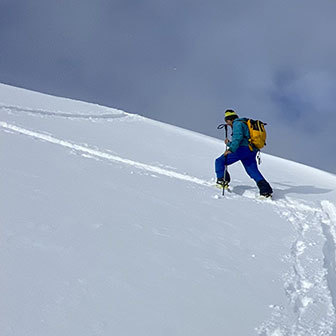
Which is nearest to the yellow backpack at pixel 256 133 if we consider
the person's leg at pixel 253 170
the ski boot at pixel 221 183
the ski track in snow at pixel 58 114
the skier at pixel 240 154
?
the skier at pixel 240 154

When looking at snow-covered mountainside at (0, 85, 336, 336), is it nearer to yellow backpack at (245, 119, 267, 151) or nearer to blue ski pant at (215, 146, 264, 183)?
blue ski pant at (215, 146, 264, 183)

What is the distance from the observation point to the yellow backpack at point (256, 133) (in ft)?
23.4

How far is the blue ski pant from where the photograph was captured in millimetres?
7242

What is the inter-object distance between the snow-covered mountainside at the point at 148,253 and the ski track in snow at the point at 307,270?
0.04 ft

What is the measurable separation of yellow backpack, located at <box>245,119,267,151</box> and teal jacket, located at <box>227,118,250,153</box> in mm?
65

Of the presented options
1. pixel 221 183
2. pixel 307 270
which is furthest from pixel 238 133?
pixel 307 270

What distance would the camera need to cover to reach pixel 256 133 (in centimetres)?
713

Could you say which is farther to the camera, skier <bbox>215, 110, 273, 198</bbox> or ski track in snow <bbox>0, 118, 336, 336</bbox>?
skier <bbox>215, 110, 273, 198</bbox>

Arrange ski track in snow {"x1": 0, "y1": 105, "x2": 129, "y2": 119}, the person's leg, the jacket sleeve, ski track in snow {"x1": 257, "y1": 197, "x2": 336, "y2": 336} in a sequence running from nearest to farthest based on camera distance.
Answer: ski track in snow {"x1": 257, "y1": 197, "x2": 336, "y2": 336}, the jacket sleeve, the person's leg, ski track in snow {"x1": 0, "y1": 105, "x2": 129, "y2": 119}

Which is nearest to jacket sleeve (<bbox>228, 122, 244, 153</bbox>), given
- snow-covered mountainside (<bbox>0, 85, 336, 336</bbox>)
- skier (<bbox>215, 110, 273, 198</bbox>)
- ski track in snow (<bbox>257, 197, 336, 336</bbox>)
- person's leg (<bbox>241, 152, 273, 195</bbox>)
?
skier (<bbox>215, 110, 273, 198</bbox>)

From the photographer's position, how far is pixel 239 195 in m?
7.05

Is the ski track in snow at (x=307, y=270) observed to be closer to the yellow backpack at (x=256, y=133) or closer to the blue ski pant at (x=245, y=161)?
the blue ski pant at (x=245, y=161)

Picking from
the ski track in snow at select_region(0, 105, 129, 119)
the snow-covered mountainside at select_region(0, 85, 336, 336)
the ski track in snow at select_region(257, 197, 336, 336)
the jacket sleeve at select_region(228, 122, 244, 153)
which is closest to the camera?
the snow-covered mountainside at select_region(0, 85, 336, 336)

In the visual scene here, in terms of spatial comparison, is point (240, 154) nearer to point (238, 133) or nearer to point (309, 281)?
point (238, 133)
